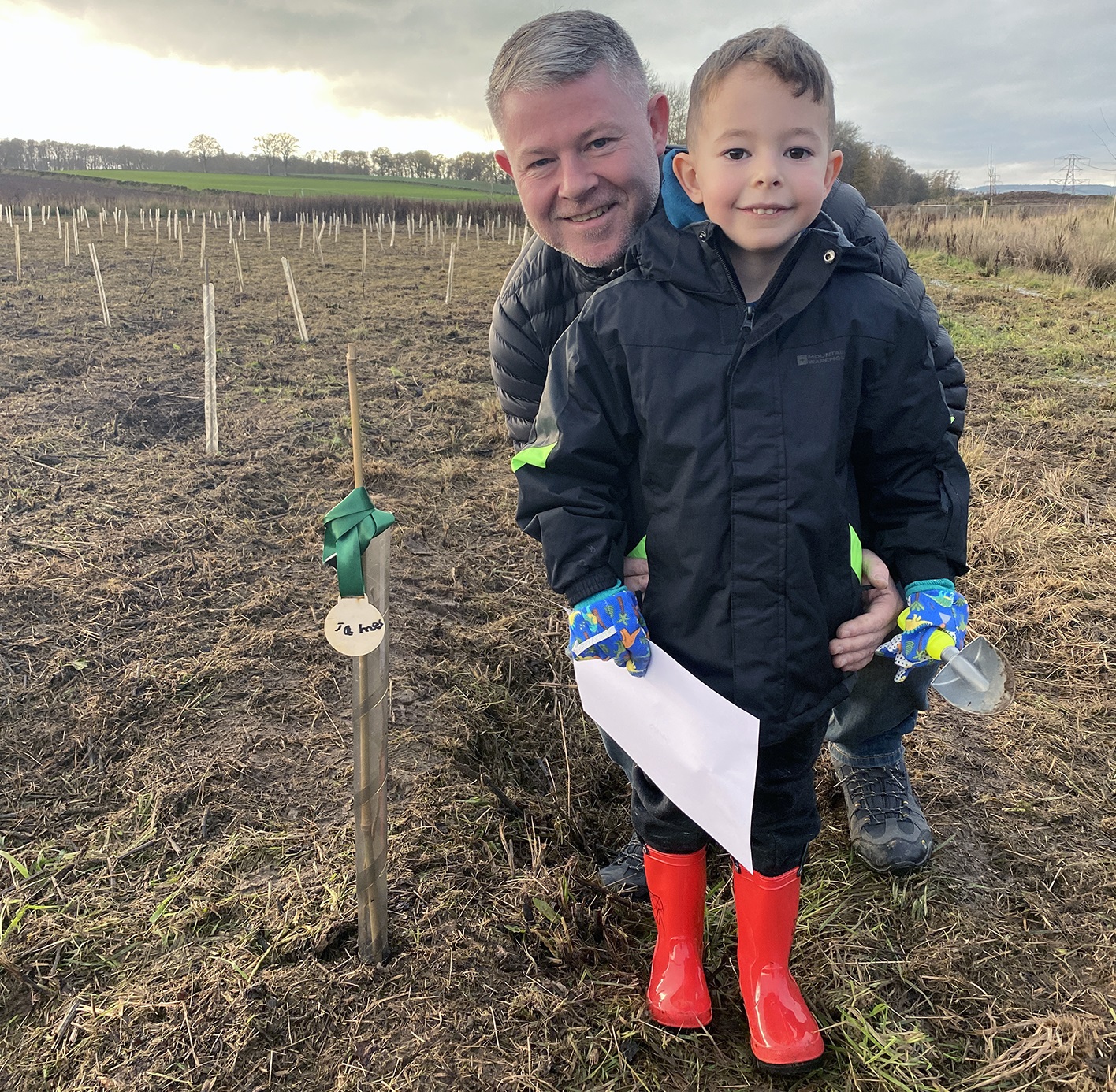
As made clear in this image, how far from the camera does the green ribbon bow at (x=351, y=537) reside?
1340 mm

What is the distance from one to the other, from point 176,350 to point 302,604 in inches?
231

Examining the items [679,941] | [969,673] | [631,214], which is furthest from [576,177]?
[679,941]

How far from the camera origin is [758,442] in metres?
1.29

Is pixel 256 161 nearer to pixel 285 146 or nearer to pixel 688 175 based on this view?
pixel 285 146

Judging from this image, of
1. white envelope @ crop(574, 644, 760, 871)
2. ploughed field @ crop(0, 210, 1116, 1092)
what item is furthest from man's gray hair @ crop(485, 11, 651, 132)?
ploughed field @ crop(0, 210, 1116, 1092)

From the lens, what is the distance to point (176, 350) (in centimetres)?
784

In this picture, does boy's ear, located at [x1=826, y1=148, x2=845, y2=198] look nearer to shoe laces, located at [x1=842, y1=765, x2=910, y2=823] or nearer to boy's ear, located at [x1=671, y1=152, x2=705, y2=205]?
boy's ear, located at [x1=671, y1=152, x2=705, y2=205]

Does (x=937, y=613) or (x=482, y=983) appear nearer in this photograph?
(x=937, y=613)

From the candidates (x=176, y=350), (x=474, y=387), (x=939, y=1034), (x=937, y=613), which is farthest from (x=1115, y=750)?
(x=176, y=350)

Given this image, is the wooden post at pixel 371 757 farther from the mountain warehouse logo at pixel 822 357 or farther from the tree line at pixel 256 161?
the tree line at pixel 256 161

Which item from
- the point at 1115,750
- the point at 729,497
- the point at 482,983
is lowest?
the point at 482,983

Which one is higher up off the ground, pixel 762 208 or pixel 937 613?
pixel 762 208

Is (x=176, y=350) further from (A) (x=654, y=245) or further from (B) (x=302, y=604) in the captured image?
(A) (x=654, y=245)

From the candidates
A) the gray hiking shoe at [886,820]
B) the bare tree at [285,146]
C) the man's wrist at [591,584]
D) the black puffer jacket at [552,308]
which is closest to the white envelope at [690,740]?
the man's wrist at [591,584]
